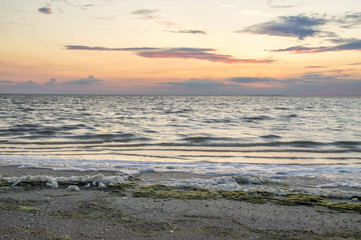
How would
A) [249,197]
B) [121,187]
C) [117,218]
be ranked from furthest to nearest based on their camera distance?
[121,187] < [249,197] < [117,218]

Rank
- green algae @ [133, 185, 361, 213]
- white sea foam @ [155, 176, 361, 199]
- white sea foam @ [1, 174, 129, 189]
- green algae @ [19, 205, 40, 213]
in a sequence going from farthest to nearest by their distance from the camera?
white sea foam @ [1, 174, 129, 189], white sea foam @ [155, 176, 361, 199], green algae @ [133, 185, 361, 213], green algae @ [19, 205, 40, 213]

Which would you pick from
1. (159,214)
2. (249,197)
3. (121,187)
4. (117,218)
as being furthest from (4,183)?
(249,197)

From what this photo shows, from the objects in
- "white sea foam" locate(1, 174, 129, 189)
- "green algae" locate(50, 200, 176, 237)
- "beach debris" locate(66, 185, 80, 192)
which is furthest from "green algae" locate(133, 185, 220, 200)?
"beach debris" locate(66, 185, 80, 192)

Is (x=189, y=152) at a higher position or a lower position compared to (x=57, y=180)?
lower

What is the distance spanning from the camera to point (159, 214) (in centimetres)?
514

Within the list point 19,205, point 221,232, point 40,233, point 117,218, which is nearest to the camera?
point 40,233

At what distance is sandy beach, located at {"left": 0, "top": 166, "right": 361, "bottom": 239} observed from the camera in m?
4.36

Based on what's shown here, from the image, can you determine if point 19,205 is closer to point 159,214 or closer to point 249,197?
point 159,214

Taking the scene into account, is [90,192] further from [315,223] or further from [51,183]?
[315,223]

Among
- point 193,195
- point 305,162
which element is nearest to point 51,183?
point 193,195

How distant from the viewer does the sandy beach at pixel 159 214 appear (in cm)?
436

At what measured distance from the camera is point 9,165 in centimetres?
961

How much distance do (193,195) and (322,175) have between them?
4835 millimetres

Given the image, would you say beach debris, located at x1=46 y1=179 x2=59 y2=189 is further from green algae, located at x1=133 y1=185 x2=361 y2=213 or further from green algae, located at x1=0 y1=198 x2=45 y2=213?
green algae, located at x1=133 y1=185 x2=361 y2=213
